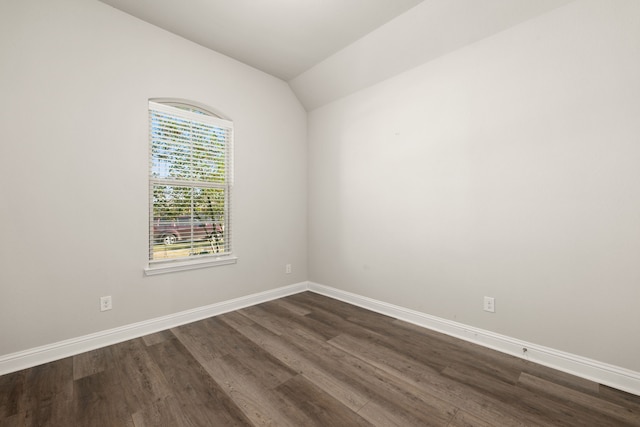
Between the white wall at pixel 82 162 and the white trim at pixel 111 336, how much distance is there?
0.17 ft

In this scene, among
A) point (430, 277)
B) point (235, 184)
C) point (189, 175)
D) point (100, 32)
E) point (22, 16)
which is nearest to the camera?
point (22, 16)

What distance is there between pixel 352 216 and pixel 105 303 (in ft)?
8.42

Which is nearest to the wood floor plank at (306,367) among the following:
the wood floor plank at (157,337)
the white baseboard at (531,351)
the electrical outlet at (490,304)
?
the wood floor plank at (157,337)

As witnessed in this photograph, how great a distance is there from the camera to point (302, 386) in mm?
1794

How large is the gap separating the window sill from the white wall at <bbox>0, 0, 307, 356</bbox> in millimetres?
66

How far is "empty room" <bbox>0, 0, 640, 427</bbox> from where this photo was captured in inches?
69.0

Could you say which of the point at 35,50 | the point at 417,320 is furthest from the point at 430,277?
the point at 35,50

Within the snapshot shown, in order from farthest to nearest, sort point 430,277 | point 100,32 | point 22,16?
point 430,277, point 100,32, point 22,16

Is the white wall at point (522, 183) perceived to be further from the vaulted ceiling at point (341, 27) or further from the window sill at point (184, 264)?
the window sill at point (184, 264)

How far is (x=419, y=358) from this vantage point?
213 centimetres

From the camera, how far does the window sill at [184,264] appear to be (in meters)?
2.62

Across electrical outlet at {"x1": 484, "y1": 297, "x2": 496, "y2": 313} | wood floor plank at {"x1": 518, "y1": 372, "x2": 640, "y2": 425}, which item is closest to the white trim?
electrical outlet at {"x1": 484, "y1": 297, "x2": 496, "y2": 313}

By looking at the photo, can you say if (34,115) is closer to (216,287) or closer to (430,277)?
(216,287)

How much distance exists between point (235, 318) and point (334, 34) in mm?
3047
